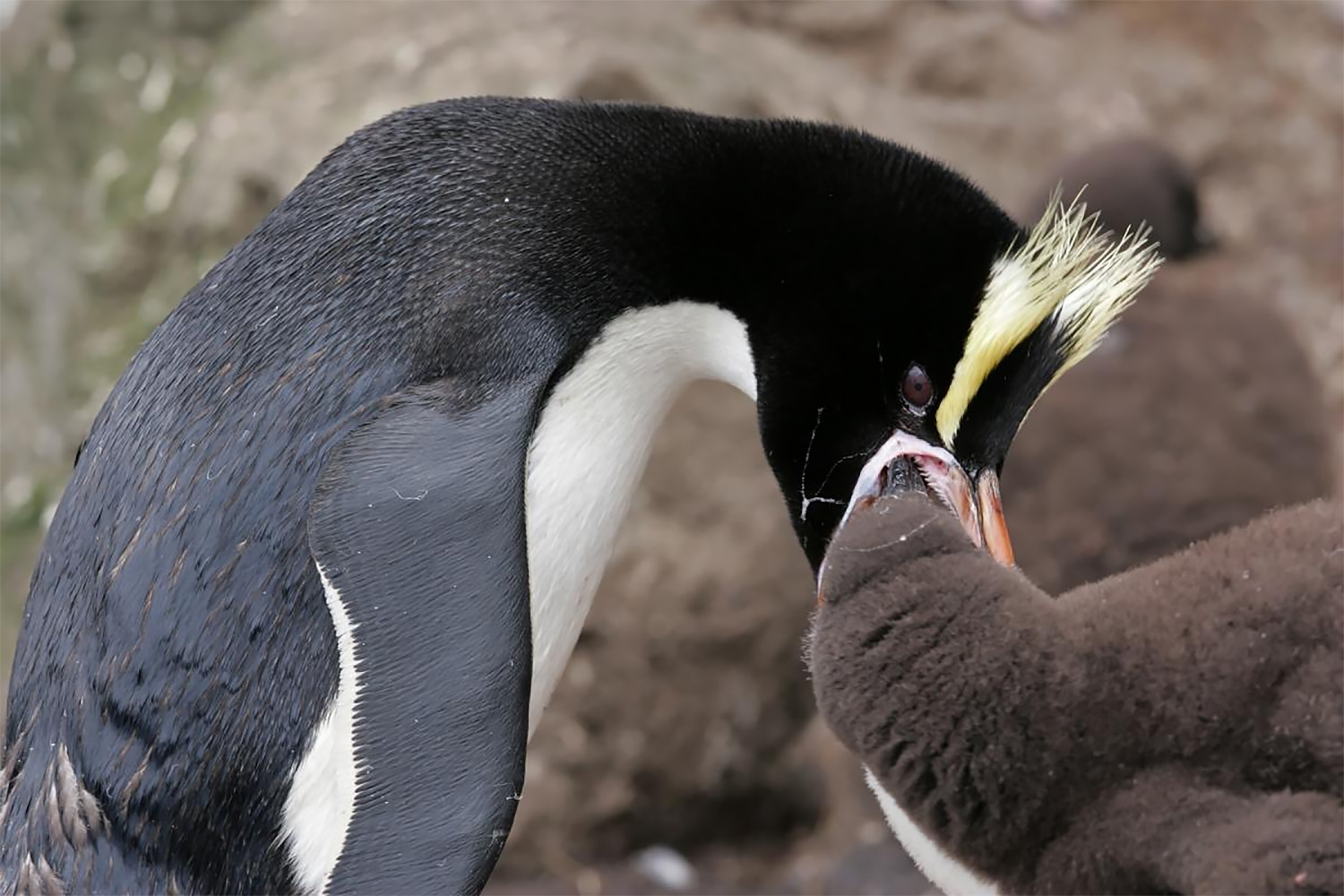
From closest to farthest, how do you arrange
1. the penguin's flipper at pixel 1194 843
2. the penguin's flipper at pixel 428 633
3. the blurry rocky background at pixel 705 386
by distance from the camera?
the penguin's flipper at pixel 1194 843, the penguin's flipper at pixel 428 633, the blurry rocky background at pixel 705 386

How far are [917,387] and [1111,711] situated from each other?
641 mm

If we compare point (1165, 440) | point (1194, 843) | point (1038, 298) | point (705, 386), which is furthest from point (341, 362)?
point (705, 386)

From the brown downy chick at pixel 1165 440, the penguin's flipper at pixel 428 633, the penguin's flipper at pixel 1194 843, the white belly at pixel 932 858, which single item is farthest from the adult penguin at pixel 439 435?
the brown downy chick at pixel 1165 440

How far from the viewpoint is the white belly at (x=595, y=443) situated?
5.57 feet

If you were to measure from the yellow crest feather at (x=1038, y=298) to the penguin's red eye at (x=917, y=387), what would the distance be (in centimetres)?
2

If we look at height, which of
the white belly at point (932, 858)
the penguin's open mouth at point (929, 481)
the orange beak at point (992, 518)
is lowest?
the orange beak at point (992, 518)

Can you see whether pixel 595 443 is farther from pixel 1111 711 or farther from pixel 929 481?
pixel 1111 711

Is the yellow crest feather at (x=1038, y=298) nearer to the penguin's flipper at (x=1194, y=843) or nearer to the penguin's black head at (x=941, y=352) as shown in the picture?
the penguin's black head at (x=941, y=352)

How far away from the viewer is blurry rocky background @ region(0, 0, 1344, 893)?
110 inches

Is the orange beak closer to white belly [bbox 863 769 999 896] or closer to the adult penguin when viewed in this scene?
the adult penguin

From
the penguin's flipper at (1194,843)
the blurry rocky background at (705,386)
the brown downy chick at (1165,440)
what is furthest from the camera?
the blurry rocky background at (705,386)

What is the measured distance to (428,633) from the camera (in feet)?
4.75

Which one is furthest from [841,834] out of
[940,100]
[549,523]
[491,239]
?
[940,100]

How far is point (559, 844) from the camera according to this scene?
3.40 metres
